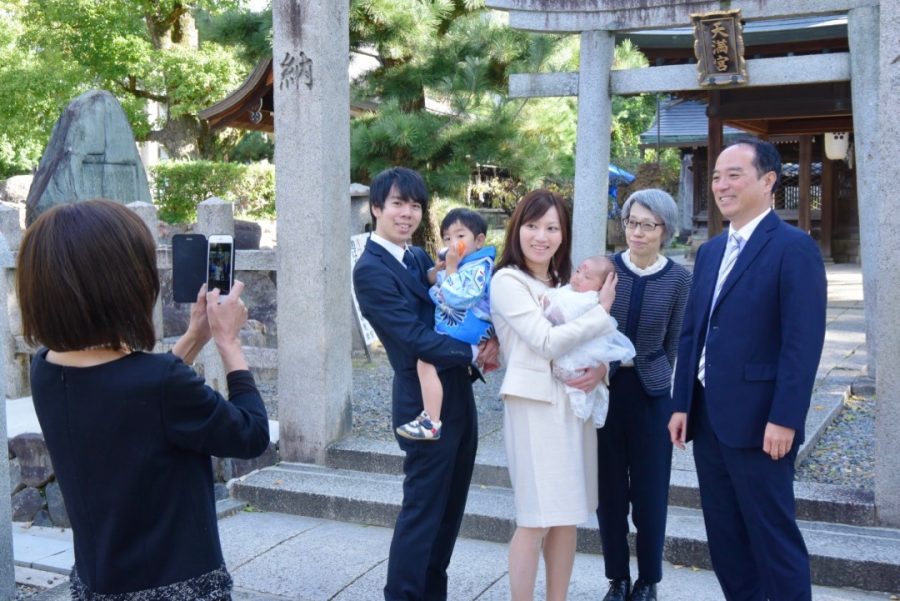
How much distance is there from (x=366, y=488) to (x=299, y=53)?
2.69m

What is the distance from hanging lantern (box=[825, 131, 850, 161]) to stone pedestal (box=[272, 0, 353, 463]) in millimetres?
12060

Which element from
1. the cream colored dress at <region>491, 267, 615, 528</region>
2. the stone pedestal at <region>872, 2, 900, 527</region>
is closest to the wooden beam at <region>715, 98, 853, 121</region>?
the stone pedestal at <region>872, 2, 900, 527</region>

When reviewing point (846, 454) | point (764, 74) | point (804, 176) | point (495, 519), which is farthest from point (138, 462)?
point (804, 176)

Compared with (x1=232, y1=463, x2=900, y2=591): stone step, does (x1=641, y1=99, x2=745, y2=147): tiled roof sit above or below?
above

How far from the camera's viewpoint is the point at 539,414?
3211mm

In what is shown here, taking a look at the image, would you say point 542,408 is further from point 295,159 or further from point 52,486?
point 52,486

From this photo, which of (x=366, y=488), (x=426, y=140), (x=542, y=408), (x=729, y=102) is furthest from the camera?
(x=729, y=102)

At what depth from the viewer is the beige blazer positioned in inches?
123

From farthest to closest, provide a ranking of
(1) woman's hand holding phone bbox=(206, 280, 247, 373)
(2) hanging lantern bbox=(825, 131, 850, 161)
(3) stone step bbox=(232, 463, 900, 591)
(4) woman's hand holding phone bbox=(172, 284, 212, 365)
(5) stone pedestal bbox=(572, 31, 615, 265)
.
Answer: (2) hanging lantern bbox=(825, 131, 850, 161)
(5) stone pedestal bbox=(572, 31, 615, 265)
(3) stone step bbox=(232, 463, 900, 591)
(4) woman's hand holding phone bbox=(172, 284, 212, 365)
(1) woman's hand holding phone bbox=(206, 280, 247, 373)

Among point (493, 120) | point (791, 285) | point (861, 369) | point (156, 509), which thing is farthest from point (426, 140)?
point (156, 509)

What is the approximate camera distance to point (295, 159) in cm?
548

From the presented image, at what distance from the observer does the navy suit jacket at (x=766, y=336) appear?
290 centimetres

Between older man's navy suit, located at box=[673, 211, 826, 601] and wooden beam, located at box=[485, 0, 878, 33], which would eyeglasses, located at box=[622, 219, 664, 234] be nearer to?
older man's navy suit, located at box=[673, 211, 826, 601]

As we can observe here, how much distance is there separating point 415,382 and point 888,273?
230cm
